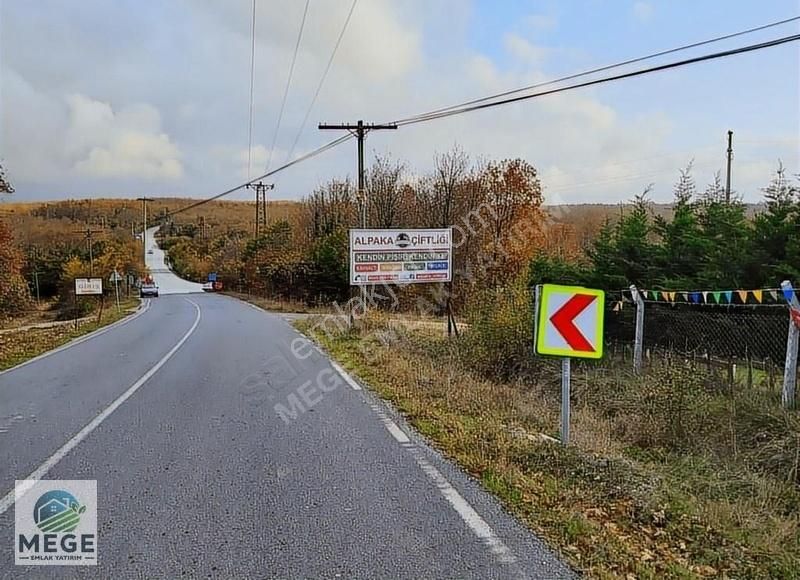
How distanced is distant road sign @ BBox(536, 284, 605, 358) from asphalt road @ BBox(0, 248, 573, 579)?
148cm

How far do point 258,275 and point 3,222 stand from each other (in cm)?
2622

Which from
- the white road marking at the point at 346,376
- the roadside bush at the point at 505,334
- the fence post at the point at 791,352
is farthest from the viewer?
the roadside bush at the point at 505,334

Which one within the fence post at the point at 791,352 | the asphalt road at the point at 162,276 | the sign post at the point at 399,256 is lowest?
the asphalt road at the point at 162,276

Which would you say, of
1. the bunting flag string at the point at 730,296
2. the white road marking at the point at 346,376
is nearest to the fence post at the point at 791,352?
the bunting flag string at the point at 730,296

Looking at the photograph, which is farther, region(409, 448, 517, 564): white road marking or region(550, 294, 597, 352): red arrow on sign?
region(550, 294, 597, 352): red arrow on sign

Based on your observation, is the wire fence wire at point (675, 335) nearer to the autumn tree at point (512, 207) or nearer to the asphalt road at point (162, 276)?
the autumn tree at point (512, 207)

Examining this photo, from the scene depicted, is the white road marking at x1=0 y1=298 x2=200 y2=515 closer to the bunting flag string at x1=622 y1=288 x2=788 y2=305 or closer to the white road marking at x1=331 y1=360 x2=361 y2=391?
the white road marking at x1=331 y1=360 x2=361 y2=391

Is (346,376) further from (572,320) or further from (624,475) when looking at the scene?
(624,475)

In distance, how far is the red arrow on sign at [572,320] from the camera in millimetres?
6195

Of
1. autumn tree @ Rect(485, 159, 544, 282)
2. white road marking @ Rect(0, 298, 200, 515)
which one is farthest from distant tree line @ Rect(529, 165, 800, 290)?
autumn tree @ Rect(485, 159, 544, 282)

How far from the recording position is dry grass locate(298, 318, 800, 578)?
13.8 ft

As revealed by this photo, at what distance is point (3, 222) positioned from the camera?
35438 mm

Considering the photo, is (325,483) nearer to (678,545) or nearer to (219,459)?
(219,459)

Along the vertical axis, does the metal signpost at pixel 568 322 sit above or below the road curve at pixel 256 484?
above
